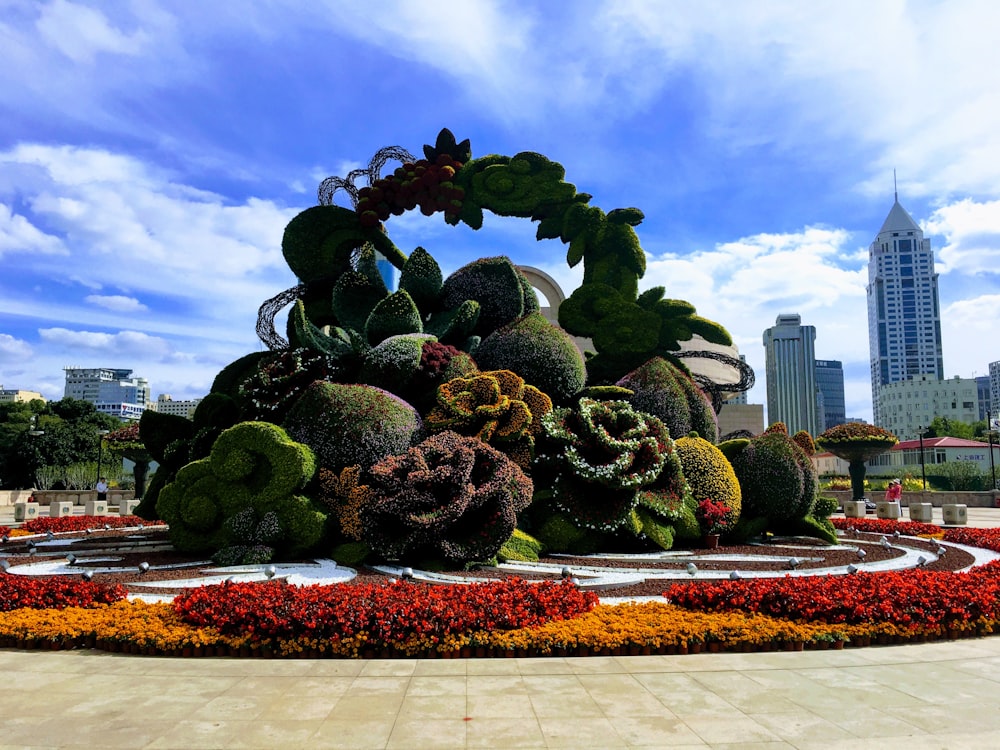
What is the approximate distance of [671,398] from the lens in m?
16.0

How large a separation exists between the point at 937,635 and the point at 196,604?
692 cm

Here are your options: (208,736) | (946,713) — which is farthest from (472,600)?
(946,713)

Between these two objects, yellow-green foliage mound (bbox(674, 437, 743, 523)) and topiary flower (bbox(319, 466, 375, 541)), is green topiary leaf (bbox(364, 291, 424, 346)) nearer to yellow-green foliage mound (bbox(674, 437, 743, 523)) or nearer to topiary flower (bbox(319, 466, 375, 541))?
topiary flower (bbox(319, 466, 375, 541))

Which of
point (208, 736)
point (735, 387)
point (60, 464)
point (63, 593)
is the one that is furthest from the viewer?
point (60, 464)

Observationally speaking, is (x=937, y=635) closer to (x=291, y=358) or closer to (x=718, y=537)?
(x=718, y=537)

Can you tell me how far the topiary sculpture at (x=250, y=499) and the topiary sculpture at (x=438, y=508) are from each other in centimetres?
119

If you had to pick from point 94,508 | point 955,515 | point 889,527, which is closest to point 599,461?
point 889,527

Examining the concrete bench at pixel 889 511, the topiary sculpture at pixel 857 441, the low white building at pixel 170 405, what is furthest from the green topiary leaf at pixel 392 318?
the low white building at pixel 170 405

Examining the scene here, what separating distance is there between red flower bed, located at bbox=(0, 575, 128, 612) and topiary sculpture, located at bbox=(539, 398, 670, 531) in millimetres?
7333

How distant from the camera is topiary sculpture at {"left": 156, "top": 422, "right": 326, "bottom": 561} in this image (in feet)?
37.7

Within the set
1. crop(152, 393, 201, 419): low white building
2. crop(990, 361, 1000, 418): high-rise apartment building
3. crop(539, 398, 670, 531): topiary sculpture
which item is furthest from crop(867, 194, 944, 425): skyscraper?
crop(539, 398, 670, 531): topiary sculpture

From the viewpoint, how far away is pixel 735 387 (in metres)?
19.8

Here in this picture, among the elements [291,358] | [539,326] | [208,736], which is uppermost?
[539,326]

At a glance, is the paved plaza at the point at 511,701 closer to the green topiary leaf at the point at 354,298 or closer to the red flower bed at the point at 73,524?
the green topiary leaf at the point at 354,298
